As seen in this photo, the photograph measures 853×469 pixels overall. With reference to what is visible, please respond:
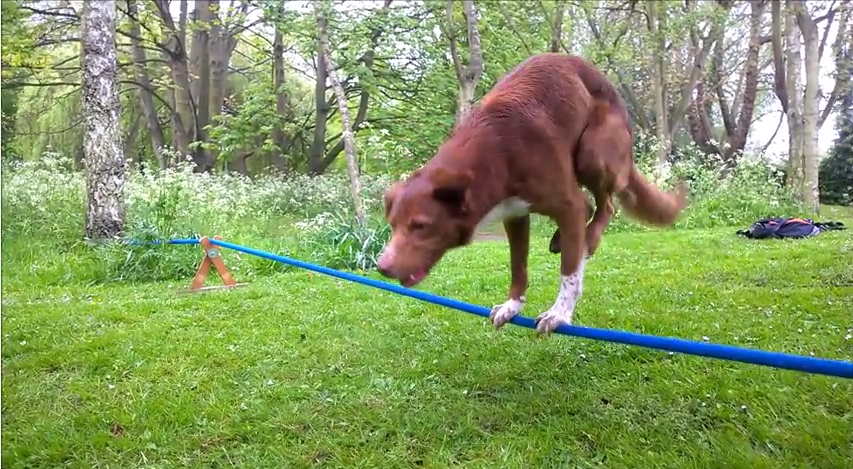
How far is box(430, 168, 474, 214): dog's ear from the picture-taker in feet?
7.16

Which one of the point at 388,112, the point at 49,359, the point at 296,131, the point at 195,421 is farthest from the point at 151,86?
the point at 195,421

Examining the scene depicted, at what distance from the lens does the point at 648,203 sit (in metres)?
3.09

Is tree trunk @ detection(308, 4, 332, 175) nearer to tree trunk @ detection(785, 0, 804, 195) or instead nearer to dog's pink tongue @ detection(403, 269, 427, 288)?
tree trunk @ detection(785, 0, 804, 195)

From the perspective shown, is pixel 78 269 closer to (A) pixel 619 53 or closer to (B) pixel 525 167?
(B) pixel 525 167

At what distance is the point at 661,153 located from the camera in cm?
1288

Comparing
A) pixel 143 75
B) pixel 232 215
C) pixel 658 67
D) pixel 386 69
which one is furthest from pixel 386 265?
pixel 143 75

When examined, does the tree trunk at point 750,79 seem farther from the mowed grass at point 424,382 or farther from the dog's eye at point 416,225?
the dog's eye at point 416,225

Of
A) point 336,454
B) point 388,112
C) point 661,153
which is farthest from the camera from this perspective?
point 388,112

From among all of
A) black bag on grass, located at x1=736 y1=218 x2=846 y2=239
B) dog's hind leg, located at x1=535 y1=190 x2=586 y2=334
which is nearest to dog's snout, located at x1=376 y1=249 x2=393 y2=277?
dog's hind leg, located at x1=535 y1=190 x2=586 y2=334

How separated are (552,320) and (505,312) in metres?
0.26

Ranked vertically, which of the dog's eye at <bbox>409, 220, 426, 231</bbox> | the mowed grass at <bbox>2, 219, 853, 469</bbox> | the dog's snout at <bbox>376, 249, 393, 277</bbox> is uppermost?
the dog's eye at <bbox>409, 220, 426, 231</bbox>

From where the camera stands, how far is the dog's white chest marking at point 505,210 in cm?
237

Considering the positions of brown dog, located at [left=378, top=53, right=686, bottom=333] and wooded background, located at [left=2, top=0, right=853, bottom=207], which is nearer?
brown dog, located at [left=378, top=53, right=686, bottom=333]

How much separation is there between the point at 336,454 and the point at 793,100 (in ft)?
39.6
